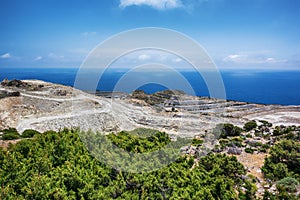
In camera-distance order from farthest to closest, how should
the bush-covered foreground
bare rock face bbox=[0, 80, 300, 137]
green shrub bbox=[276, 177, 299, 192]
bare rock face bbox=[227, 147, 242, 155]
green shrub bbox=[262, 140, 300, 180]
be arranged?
bare rock face bbox=[0, 80, 300, 137] < bare rock face bbox=[227, 147, 242, 155] < green shrub bbox=[262, 140, 300, 180] < green shrub bbox=[276, 177, 299, 192] < the bush-covered foreground

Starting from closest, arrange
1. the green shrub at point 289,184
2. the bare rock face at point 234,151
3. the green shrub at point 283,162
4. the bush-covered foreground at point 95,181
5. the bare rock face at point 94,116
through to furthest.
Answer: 1. the bush-covered foreground at point 95,181
2. the green shrub at point 289,184
3. the green shrub at point 283,162
4. the bare rock face at point 234,151
5. the bare rock face at point 94,116

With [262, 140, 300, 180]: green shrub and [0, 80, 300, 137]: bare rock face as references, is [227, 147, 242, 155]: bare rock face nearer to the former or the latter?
[262, 140, 300, 180]: green shrub

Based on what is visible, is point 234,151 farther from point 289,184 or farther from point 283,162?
point 289,184

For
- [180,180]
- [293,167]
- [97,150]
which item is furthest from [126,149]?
[293,167]

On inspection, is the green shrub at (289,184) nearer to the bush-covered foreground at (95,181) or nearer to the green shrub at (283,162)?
the green shrub at (283,162)

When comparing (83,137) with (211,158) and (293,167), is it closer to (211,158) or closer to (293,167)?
(211,158)

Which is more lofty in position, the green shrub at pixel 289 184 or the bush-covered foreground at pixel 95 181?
the bush-covered foreground at pixel 95 181

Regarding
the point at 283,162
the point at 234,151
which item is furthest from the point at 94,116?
the point at 283,162

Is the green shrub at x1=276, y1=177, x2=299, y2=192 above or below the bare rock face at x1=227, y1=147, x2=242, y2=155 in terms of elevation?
above

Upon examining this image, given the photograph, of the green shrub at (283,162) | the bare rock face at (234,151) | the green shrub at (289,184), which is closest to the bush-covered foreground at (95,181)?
the green shrub at (289,184)

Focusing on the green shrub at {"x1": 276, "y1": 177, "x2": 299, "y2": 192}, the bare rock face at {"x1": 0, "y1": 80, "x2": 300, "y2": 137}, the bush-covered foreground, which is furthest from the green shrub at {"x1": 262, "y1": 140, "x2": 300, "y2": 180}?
the bare rock face at {"x1": 0, "y1": 80, "x2": 300, "y2": 137}

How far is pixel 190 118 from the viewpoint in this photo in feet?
110

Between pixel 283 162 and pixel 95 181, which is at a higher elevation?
pixel 95 181

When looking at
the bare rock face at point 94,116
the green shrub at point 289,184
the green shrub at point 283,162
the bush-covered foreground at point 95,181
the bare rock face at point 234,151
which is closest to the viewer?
the bush-covered foreground at point 95,181
